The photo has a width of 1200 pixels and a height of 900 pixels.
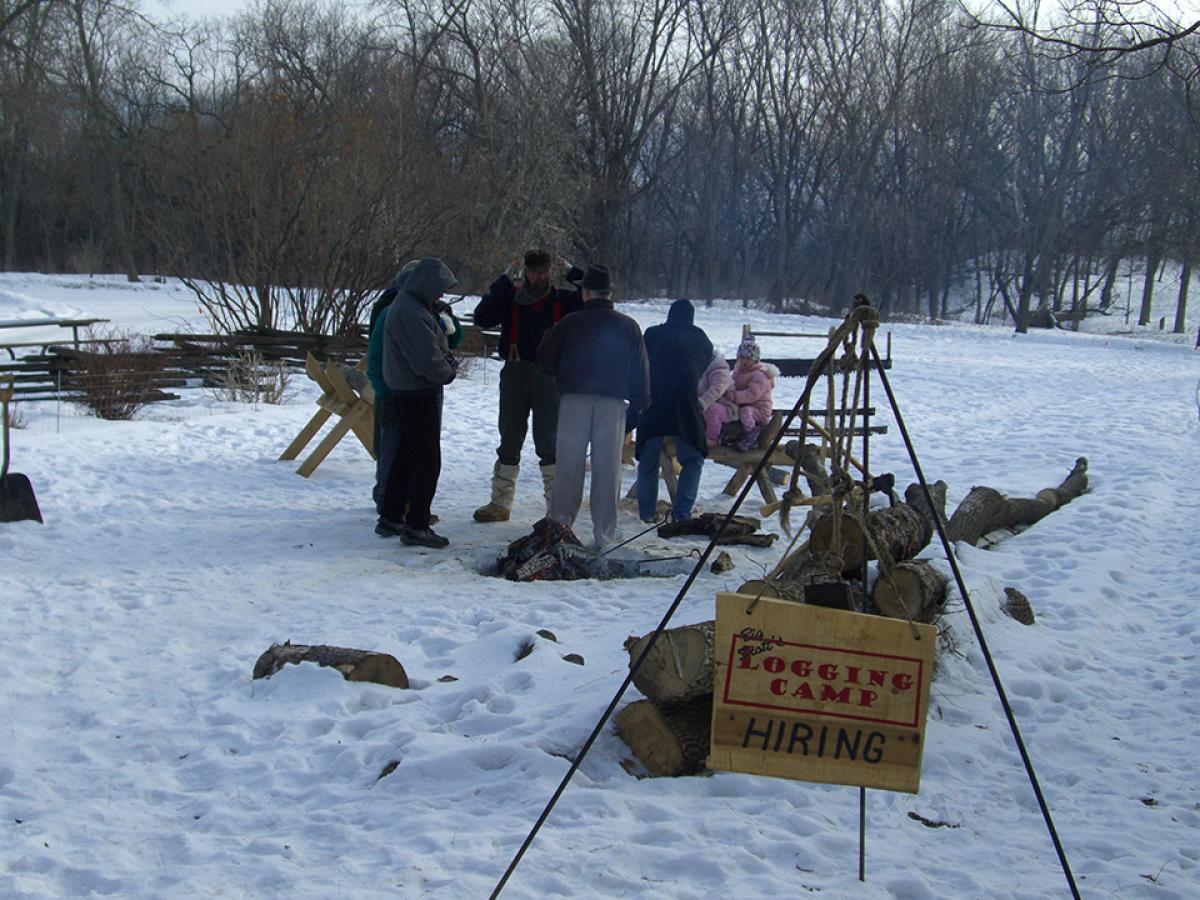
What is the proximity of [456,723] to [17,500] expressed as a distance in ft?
14.6

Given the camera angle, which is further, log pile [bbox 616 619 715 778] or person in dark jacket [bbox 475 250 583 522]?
person in dark jacket [bbox 475 250 583 522]

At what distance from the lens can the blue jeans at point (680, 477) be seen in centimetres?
824

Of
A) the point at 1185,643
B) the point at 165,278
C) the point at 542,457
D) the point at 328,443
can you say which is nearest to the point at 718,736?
the point at 1185,643

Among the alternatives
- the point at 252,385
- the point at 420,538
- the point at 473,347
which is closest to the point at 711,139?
→ the point at 473,347

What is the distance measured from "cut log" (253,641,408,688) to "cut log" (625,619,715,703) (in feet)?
4.28

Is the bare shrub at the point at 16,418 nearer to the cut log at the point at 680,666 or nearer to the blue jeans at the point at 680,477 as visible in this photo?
the blue jeans at the point at 680,477

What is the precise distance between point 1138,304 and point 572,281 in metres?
54.8

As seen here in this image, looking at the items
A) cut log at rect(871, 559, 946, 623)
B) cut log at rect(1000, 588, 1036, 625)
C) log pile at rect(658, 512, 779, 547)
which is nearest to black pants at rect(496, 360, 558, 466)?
log pile at rect(658, 512, 779, 547)

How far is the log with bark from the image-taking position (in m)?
8.20

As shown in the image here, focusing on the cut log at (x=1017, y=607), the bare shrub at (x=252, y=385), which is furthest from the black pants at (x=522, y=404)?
the bare shrub at (x=252, y=385)

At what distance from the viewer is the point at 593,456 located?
759 cm

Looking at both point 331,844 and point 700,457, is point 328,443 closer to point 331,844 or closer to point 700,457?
point 700,457

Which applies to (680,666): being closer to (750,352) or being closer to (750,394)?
(750,394)

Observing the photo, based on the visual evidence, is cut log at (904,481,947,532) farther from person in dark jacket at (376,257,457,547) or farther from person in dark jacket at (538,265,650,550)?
person in dark jacket at (376,257,457,547)
